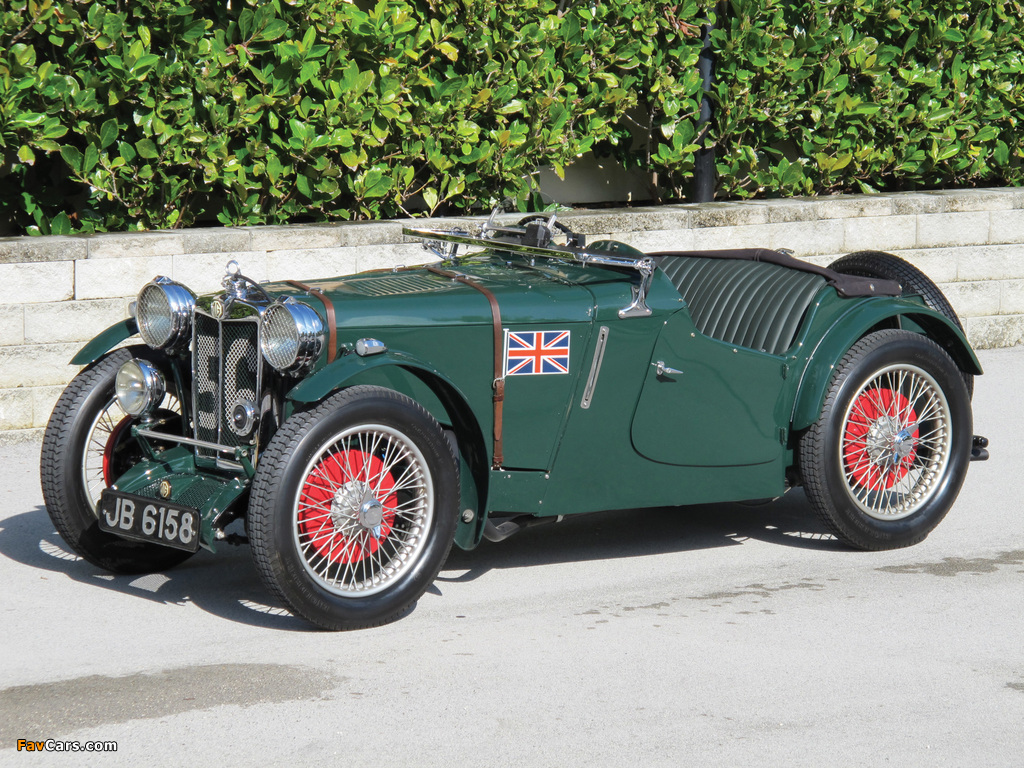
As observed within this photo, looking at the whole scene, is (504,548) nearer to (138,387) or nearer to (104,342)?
(138,387)

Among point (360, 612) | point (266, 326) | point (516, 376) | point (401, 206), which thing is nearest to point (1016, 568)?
point (516, 376)

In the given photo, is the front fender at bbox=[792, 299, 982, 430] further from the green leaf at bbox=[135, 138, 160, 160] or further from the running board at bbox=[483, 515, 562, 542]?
the green leaf at bbox=[135, 138, 160, 160]

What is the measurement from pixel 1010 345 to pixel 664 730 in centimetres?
660

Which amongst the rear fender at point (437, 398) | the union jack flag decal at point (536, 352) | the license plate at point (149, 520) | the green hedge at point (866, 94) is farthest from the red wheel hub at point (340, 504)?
the green hedge at point (866, 94)

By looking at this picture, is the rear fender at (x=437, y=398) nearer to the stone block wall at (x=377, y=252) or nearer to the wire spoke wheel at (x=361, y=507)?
the wire spoke wheel at (x=361, y=507)

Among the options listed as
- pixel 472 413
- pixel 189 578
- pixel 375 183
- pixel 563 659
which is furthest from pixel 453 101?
pixel 563 659

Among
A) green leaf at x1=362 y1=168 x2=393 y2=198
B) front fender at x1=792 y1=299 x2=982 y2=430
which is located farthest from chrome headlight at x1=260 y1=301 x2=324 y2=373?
green leaf at x1=362 y1=168 x2=393 y2=198

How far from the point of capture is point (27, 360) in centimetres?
650

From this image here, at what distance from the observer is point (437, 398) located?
4.55 meters

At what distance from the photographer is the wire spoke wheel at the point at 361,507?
4230 millimetres

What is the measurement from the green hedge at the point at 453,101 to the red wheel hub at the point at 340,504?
10.8 ft

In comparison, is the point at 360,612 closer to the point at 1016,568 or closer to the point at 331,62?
the point at 1016,568

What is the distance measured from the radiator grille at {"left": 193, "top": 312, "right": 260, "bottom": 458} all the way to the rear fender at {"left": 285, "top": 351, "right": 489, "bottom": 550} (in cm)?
22

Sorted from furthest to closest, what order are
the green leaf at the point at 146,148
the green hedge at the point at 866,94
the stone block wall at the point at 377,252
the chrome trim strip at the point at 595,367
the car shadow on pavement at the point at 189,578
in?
1. the green hedge at the point at 866,94
2. the green leaf at the point at 146,148
3. the stone block wall at the point at 377,252
4. the chrome trim strip at the point at 595,367
5. the car shadow on pavement at the point at 189,578
